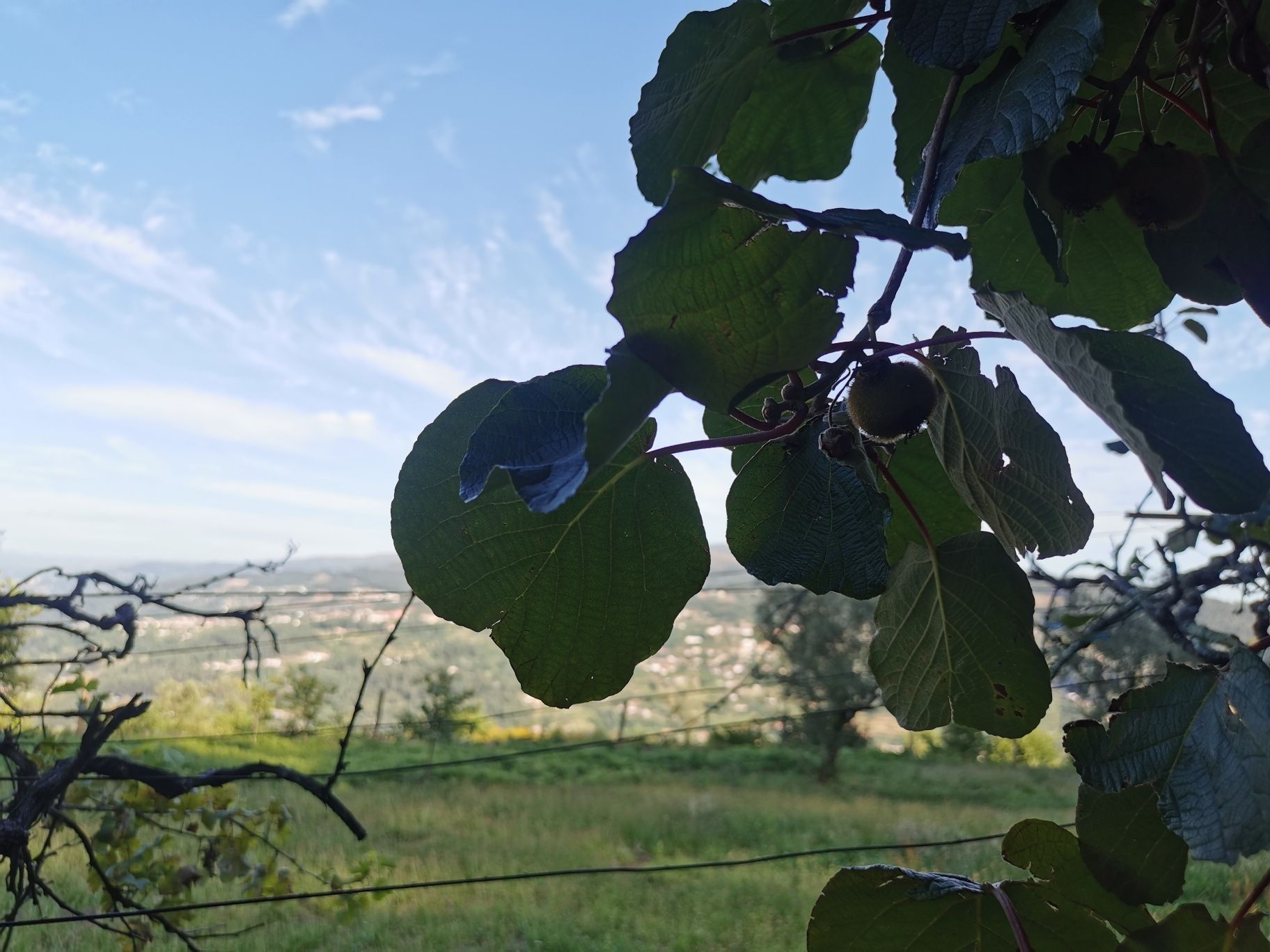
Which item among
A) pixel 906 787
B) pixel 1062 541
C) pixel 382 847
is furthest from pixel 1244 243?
pixel 906 787

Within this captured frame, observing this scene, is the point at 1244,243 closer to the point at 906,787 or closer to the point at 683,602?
the point at 683,602

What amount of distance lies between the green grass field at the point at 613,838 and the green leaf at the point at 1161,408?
216 cm

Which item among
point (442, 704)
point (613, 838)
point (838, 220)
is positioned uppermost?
point (838, 220)

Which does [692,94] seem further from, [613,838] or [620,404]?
[613,838]

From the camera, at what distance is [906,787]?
5086 millimetres

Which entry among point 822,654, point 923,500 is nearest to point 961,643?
point 923,500

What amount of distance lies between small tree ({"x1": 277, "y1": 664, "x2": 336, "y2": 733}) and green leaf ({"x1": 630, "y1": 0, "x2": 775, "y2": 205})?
16.1 feet

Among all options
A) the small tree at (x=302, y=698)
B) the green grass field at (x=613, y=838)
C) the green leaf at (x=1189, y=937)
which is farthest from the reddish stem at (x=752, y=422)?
the small tree at (x=302, y=698)

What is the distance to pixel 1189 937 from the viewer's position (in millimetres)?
290

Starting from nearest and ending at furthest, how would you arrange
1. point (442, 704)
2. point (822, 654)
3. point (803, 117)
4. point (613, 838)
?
point (803, 117) < point (613, 838) < point (442, 704) < point (822, 654)

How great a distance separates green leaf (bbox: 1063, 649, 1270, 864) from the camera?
0.93 feet

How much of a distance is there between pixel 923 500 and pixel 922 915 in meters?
0.17

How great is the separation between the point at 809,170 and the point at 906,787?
210 inches

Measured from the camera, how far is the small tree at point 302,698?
15.5 ft
